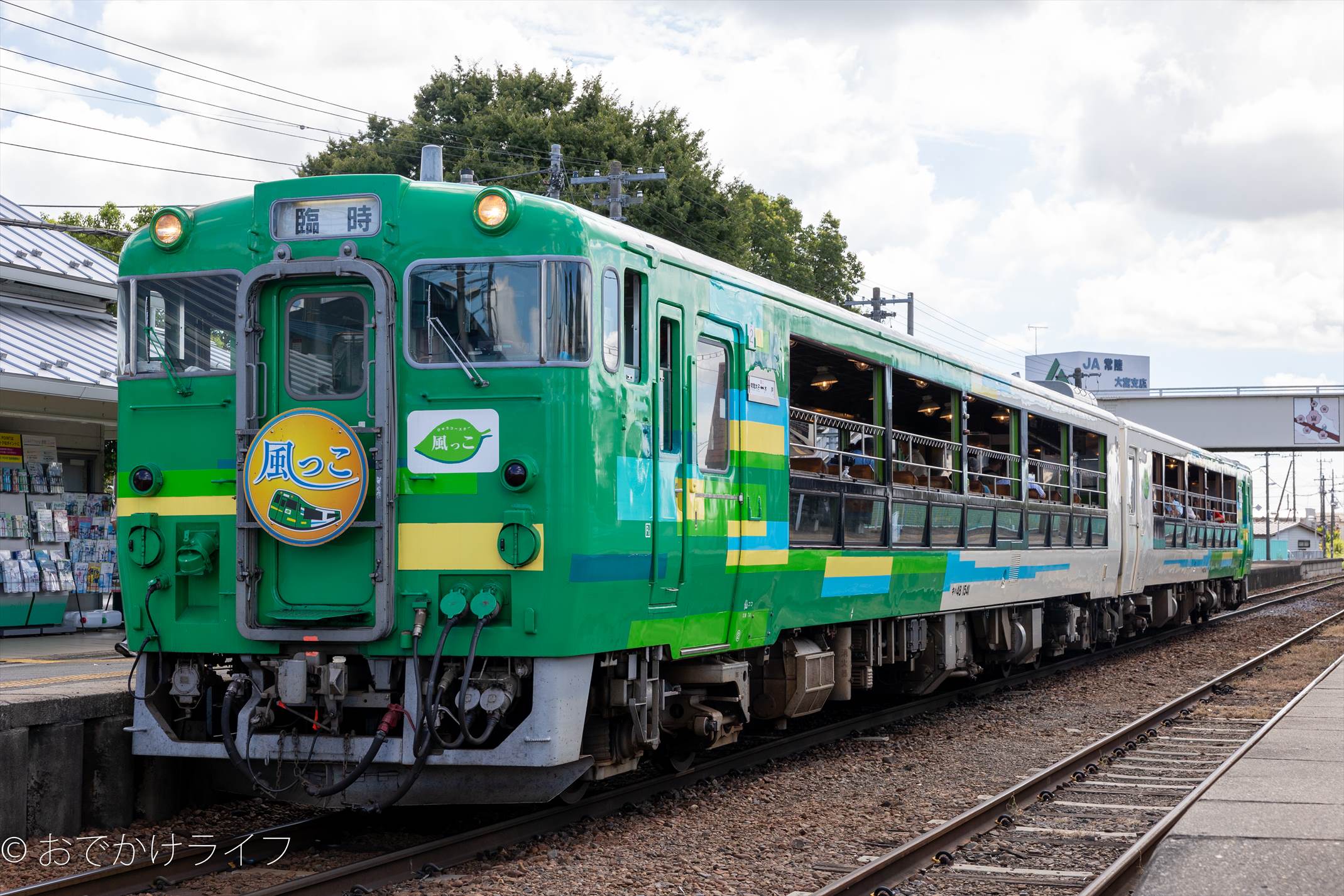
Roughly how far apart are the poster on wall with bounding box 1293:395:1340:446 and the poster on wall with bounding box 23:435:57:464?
47.6 metres

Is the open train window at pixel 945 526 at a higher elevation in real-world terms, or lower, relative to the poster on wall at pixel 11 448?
lower

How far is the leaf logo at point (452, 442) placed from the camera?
7.24 metres

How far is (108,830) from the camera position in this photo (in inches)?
311

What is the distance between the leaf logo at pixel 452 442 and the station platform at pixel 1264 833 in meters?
3.72

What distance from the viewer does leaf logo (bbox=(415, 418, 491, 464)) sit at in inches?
285

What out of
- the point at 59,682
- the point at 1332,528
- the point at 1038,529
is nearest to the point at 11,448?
the point at 59,682

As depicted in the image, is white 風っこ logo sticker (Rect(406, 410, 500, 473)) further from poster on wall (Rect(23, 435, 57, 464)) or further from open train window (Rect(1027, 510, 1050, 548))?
poster on wall (Rect(23, 435, 57, 464))

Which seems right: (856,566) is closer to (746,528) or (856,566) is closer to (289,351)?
(746,528)

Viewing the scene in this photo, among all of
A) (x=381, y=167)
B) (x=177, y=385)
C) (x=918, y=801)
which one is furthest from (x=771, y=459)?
(x=381, y=167)

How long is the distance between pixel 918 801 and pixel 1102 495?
10.2 metres

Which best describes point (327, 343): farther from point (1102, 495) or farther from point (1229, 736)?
point (1102, 495)

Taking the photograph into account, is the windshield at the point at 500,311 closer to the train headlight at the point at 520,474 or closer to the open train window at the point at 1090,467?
the train headlight at the point at 520,474

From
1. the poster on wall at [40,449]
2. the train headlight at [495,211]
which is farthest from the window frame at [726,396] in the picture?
the poster on wall at [40,449]

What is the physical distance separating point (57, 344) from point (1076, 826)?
502 inches
